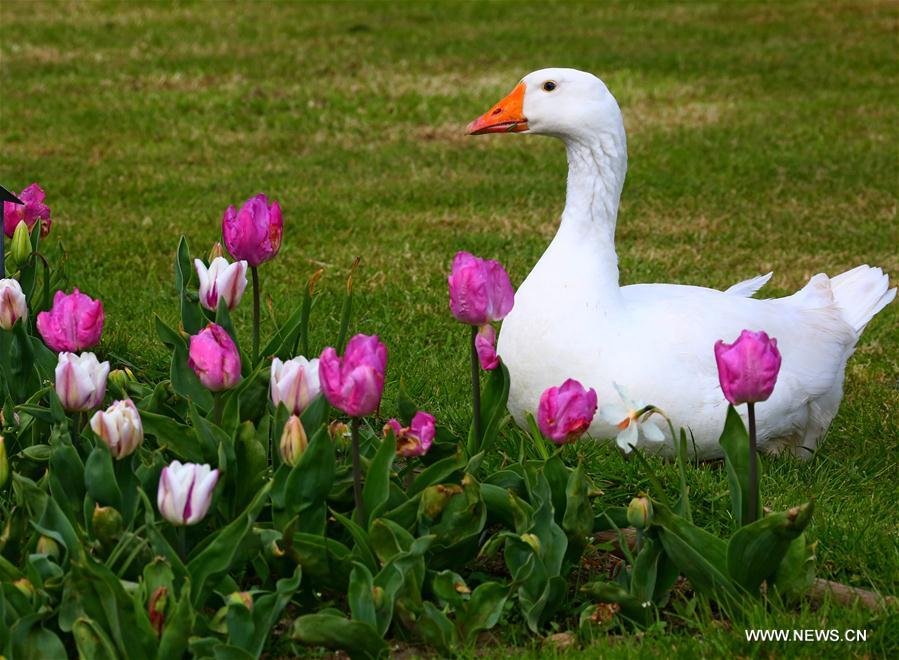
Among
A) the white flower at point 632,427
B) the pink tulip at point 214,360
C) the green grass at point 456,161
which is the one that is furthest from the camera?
the green grass at point 456,161

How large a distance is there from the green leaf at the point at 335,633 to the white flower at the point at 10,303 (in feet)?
3.49

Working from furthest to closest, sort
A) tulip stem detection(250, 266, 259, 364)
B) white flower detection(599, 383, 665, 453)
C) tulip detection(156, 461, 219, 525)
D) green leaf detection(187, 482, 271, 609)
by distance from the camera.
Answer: tulip stem detection(250, 266, 259, 364) → white flower detection(599, 383, 665, 453) → green leaf detection(187, 482, 271, 609) → tulip detection(156, 461, 219, 525)

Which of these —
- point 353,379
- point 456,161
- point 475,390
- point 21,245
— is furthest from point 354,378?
point 456,161

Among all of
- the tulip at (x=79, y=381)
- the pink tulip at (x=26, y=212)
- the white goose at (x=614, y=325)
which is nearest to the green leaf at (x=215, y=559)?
the tulip at (x=79, y=381)

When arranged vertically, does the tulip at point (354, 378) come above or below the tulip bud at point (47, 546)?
above

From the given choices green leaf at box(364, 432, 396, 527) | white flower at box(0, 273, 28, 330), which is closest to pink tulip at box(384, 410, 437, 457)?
green leaf at box(364, 432, 396, 527)

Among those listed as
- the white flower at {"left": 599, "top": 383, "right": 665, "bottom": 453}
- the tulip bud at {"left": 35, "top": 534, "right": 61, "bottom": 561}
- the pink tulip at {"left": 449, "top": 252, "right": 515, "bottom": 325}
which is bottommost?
the tulip bud at {"left": 35, "top": 534, "right": 61, "bottom": 561}

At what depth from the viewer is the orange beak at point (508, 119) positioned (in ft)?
13.1

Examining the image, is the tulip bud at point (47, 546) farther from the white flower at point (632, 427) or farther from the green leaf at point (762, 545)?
the green leaf at point (762, 545)

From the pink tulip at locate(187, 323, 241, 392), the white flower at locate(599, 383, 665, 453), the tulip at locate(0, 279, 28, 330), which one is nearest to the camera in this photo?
the pink tulip at locate(187, 323, 241, 392)

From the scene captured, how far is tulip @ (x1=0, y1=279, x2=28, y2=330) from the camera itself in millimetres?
3127

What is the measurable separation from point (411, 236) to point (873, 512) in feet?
11.7

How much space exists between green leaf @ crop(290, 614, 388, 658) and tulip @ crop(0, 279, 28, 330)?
1.07 metres

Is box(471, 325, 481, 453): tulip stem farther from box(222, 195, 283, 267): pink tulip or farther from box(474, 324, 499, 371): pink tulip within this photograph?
box(222, 195, 283, 267): pink tulip
